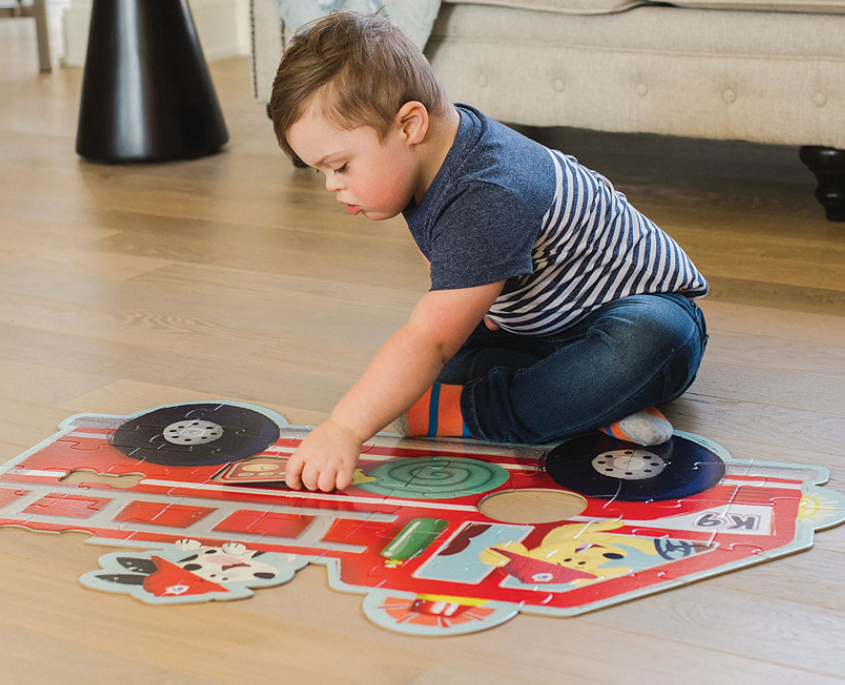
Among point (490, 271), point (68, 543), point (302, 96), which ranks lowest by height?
point (68, 543)

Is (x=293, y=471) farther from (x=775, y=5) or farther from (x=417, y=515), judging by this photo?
(x=775, y=5)

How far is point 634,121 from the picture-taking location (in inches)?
71.4

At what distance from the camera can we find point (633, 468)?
0.93 metres

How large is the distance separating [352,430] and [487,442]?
163 mm

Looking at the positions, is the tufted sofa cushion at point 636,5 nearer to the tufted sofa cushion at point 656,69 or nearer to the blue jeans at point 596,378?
the tufted sofa cushion at point 656,69

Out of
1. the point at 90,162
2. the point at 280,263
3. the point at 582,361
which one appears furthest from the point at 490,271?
the point at 90,162

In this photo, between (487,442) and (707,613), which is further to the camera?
(487,442)

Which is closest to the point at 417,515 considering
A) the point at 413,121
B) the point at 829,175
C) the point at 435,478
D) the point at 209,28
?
the point at 435,478

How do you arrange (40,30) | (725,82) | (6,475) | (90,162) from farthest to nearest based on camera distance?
1. (40,30)
2. (90,162)
3. (725,82)
4. (6,475)

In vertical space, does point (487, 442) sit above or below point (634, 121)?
below

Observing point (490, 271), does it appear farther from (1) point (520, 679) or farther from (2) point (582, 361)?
(1) point (520, 679)

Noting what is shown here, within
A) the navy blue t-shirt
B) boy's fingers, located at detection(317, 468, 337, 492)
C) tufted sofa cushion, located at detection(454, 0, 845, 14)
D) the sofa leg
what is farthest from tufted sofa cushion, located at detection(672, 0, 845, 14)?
boy's fingers, located at detection(317, 468, 337, 492)

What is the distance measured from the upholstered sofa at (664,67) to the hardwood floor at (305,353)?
15 centimetres

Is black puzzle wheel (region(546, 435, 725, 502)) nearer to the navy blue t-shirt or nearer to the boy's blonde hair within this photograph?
the navy blue t-shirt
